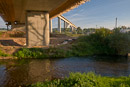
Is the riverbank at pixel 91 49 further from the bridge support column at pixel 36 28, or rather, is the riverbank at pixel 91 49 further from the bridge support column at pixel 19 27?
the bridge support column at pixel 19 27

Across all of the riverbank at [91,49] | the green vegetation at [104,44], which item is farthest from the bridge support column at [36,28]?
the green vegetation at [104,44]

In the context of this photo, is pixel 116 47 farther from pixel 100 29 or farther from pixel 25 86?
pixel 25 86

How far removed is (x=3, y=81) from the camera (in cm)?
855

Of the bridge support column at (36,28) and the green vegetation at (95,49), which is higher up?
the bridge support column at (36,28)

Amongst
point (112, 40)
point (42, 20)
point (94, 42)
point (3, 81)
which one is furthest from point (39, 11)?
point (3, 81)

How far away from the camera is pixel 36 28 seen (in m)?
21.5

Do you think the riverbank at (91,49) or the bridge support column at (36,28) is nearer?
the riverbank at (91,49)

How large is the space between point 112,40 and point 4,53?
16544mm

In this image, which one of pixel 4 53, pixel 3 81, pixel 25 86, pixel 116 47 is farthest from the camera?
pixel 116 47

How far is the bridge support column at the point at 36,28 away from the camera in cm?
2108

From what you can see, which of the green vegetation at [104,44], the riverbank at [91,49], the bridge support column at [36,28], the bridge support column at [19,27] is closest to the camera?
the riverbank at [91,49]

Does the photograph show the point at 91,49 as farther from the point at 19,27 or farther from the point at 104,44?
the point at 19,27

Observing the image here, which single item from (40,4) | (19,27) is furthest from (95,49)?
(19,27)

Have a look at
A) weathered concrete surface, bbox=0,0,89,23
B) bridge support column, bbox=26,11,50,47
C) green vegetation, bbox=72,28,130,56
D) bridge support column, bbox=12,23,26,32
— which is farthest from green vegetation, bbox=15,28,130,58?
bridge support column, bbox=12,23,26,32
